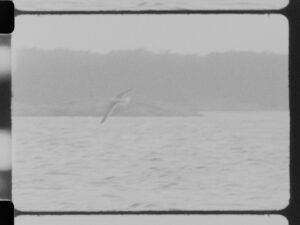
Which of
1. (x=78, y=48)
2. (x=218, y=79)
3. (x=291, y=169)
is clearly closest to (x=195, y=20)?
(x=218, y=79)

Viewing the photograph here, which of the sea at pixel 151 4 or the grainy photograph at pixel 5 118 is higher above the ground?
the sea at pixel 151 4

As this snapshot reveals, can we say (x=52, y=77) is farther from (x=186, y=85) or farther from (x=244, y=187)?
(x=244, y=187)

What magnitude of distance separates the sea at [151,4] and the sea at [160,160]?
0.19 m

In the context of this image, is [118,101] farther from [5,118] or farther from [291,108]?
[291,108]

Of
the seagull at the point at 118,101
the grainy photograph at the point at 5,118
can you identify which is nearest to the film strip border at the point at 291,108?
the grainy photograph at the point at 5,118

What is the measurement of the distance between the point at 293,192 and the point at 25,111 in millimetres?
496

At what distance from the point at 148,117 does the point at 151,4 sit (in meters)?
0.21

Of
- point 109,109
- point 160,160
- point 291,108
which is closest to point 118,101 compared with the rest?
point 109,109

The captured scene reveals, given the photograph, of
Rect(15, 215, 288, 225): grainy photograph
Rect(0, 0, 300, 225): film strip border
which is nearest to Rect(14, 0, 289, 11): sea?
Rect(0, 0, 300, 225): film strip border

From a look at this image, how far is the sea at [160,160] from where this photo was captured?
979 mm

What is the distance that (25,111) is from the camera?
974 mm

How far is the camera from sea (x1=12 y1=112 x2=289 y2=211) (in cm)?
98

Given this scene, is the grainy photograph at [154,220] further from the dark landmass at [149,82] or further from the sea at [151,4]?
the sea at [151,4]

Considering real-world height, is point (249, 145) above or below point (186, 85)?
below
